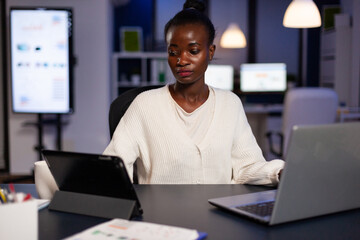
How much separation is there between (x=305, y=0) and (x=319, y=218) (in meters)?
3.27

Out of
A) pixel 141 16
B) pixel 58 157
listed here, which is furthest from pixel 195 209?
pixel 141 16

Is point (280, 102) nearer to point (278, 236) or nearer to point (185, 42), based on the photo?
point (185, 42)

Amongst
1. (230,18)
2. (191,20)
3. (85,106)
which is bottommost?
(85,106)

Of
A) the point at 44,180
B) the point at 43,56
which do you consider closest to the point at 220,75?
the point at 43,56

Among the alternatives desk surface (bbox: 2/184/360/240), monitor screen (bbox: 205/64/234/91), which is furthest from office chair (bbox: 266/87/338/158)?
desk surface (bbox: 2/184/360/240)

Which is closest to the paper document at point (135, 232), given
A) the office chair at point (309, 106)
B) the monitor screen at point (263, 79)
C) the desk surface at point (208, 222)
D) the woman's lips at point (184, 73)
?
the desk surface at point (208, 222)

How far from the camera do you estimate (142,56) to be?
237 inches

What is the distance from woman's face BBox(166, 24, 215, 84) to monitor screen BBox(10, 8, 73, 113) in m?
2.83

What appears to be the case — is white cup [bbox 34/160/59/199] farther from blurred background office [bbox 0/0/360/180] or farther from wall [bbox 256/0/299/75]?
wall [bbox 256/0/299/75]

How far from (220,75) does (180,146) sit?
15.6ft

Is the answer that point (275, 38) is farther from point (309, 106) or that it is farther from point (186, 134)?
point (186, 134)

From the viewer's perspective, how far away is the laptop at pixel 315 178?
1.03 meters

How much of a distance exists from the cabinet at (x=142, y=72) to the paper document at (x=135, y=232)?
16.1 feet

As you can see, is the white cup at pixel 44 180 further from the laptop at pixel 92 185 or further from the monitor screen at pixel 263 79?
the monitor screen at pixel 263 79
